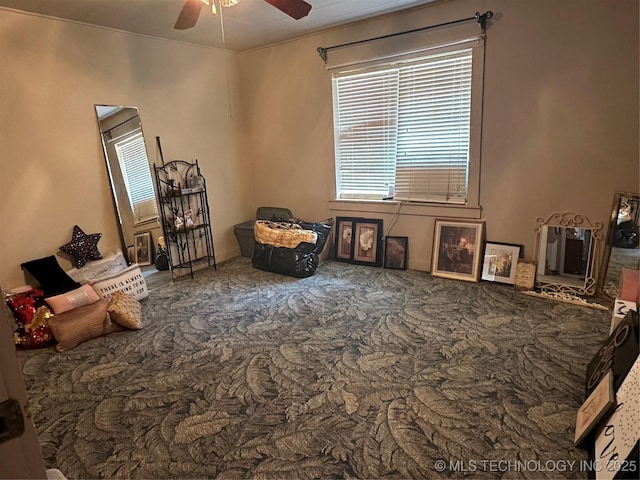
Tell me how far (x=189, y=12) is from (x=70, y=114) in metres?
1.72

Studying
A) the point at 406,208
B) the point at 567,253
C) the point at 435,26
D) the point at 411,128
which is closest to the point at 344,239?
the point at 406,208

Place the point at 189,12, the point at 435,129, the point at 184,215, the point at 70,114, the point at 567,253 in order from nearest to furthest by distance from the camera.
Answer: the point at 189,12
the point at 567,253
the point at 70,114
the point at 435,129
the point at 184,215

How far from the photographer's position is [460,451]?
1756 mm

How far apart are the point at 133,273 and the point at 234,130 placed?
225 centimetres

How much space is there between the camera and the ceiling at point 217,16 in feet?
9.89

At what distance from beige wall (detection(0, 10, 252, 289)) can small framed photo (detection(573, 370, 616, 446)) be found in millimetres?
3888

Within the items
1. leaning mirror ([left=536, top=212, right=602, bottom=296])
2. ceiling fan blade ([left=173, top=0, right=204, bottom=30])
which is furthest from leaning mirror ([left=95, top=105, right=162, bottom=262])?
leaning mirror ([left=536, top=212, right=602, bottom=296])

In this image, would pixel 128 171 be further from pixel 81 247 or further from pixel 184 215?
pixel 81 247

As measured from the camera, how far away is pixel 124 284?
11.3 feet

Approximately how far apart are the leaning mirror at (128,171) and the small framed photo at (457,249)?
2.94 meters

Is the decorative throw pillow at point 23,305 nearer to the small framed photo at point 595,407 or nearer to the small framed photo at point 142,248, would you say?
the small framed photo at point 142,248

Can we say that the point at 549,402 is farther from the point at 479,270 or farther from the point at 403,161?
the point at 403,161

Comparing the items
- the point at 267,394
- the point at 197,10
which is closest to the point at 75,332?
the point at 267,394

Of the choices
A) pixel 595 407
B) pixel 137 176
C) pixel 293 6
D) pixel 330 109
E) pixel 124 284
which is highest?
pixel 293 6
